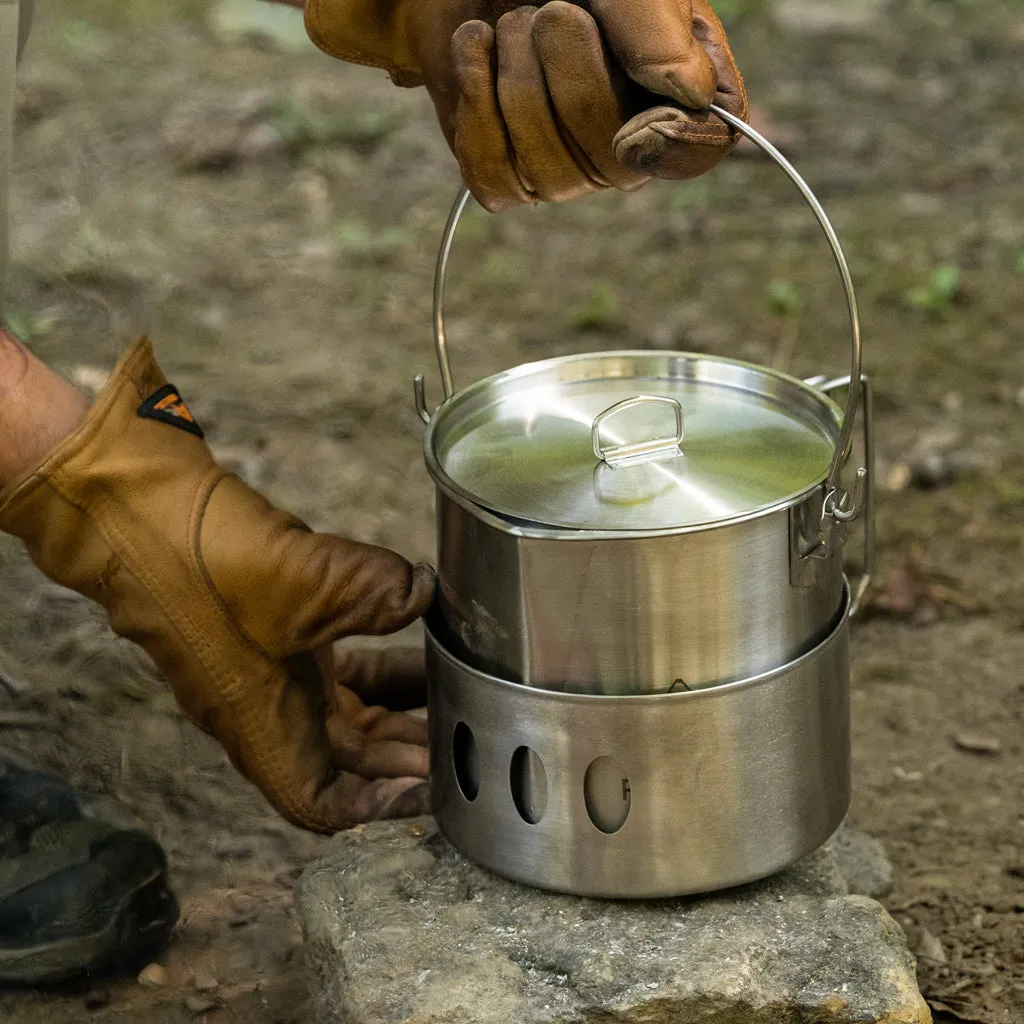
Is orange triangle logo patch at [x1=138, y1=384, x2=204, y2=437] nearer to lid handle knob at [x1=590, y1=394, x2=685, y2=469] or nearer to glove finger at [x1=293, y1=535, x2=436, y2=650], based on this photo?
glove finger at [x1=293, y1=535, x2=436, y2=650]

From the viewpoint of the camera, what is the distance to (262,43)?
6891mm

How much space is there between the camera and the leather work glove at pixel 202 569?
2.14 metres

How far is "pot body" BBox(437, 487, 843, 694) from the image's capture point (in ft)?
6.16

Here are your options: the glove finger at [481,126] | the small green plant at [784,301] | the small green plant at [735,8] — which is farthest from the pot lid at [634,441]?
the small green plant at [735,8]

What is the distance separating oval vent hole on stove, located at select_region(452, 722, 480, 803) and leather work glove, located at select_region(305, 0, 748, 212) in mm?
725

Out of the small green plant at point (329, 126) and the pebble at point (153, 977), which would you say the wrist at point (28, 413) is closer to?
the pebble at point (153, 977)

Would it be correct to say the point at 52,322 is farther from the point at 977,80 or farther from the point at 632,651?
the point at 977,80

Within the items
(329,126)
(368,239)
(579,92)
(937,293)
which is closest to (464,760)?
(579,92)

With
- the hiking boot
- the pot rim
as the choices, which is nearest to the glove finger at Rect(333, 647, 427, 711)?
the hiking boot

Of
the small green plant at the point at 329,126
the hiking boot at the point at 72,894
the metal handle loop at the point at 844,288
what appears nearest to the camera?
the metal handle loop at the point at 844,288

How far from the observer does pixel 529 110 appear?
1.99m

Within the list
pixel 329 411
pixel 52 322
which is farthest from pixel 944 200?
pixel 52 322

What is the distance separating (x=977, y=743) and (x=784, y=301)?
207 cm

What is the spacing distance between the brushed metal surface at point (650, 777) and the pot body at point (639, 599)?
31 millimetres
